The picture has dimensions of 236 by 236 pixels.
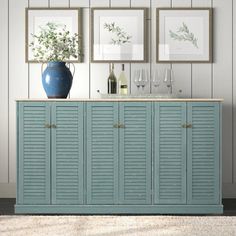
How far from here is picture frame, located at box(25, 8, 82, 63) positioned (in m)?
5.56

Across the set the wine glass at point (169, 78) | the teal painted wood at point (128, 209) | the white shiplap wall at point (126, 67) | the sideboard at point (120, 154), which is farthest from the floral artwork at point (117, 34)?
the teal painted wood at point (128, 209)

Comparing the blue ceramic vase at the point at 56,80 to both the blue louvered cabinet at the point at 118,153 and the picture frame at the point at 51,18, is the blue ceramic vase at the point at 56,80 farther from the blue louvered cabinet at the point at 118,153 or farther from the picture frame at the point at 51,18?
the picture frame at the point at 51,18

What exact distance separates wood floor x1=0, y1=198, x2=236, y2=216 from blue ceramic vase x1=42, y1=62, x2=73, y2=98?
1005 millimetres

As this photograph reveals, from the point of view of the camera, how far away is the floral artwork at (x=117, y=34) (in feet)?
18.2

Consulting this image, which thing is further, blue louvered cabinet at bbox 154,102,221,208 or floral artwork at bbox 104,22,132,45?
floral artwork at bbox 104,22,132,45

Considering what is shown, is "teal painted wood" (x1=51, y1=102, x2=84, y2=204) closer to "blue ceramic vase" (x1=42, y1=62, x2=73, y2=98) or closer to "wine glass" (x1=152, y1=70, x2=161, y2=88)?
"blue ceramic vase" (x1=42, y1=62, x2=73, y2=98)

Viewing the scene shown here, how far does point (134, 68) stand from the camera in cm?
561

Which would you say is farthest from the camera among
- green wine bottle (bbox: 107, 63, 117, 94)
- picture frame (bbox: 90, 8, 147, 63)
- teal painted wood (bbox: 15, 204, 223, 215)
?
picture frame (bbox: 90, 8, 147, 63)

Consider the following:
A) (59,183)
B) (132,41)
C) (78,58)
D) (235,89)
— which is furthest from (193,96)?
(59,183)

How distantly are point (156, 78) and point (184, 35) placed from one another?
1.55 feet

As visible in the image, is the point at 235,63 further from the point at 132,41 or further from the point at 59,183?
the point at 59,183

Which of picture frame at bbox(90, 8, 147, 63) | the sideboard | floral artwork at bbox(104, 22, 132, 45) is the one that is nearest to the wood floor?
the sideboard

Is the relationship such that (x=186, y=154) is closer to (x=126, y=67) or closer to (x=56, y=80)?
(x=126, y=67)

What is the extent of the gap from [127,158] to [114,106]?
1.43 feet
